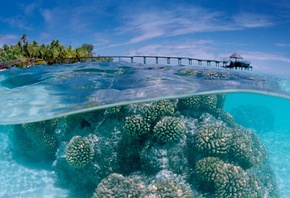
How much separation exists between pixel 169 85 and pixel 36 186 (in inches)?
288

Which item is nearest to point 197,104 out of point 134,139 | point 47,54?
point 134,139

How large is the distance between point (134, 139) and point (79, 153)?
208 centimetres

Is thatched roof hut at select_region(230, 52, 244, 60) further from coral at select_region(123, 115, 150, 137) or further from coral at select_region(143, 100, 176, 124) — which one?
coral at select_region(123, 115, 150, 137)

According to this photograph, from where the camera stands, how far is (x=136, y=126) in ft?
→ 29.1

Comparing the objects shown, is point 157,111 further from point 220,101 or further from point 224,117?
point 220,101

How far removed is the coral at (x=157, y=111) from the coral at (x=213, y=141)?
1429 mm

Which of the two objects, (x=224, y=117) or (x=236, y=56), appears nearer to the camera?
(x=224, y=117)

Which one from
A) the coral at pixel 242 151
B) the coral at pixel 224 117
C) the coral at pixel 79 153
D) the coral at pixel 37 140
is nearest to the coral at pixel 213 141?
the coral at pixel 242 151

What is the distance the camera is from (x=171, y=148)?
8.60 metres

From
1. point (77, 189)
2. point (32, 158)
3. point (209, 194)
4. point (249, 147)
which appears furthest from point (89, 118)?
point (249, 147)

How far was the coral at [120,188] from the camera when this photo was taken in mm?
7648

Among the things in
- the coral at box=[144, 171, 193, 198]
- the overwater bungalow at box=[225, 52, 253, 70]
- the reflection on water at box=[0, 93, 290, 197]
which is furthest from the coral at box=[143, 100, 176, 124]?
the overwater bungalow at box=[225, 52, 253, 70]

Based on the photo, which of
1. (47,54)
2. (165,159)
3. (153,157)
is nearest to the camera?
(165,159)

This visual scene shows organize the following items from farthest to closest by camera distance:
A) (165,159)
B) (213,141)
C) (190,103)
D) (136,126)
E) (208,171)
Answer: (190,103), (136,126), (165,159), (213,141), (208,171)
